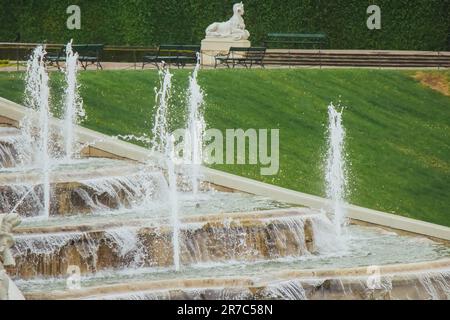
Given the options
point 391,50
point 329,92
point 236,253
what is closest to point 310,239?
point 236,253

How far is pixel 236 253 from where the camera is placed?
26.7 meters

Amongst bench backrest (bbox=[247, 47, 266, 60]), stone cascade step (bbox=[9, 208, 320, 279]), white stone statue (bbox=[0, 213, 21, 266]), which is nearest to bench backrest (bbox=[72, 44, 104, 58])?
bench backrest (bbox=[247, 47, 266, 60])

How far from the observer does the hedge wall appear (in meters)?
46.9

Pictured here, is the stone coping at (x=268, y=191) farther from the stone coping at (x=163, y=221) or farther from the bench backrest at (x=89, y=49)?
the bench backrest at (x=89, y=49)

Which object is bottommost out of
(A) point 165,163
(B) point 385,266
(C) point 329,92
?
(B) point 385,266

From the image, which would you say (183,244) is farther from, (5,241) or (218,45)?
(218,45)

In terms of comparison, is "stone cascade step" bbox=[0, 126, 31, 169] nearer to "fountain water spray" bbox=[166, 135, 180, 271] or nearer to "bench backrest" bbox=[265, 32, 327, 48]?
"fountain water spray" bbox=[166, 135, 180, 271]

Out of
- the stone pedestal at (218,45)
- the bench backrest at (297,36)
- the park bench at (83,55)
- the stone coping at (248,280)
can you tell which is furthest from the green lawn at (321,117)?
the stone coping at (248,280)

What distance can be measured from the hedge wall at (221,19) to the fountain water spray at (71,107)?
9020mm

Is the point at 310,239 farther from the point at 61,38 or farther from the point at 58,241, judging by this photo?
the point at 61,38

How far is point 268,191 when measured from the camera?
30.9 metres

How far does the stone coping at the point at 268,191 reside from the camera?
30.7 m

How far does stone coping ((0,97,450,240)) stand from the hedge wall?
48.3 ft

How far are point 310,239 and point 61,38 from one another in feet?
68.2
